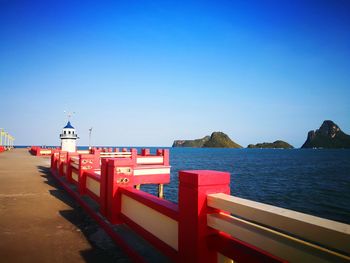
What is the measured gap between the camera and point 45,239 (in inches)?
210

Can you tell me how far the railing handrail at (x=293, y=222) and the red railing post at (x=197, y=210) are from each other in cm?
12

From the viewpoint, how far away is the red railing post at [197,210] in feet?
10.5

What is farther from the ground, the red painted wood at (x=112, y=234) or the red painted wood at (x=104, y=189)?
the red painted wood at (x=104, y=189)

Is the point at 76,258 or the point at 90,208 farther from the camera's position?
the point at 90,208

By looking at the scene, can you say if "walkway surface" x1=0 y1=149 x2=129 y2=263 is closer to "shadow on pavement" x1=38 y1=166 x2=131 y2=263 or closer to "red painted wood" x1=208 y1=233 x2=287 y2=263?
"shadow on pavement" x1=38 y1=166 x2=131 y2=263

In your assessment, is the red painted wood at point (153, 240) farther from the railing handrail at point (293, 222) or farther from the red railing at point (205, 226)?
the railing handrail at point (293, 222)

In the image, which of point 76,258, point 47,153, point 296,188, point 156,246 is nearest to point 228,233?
point 156,246

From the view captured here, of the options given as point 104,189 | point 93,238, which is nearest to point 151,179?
point 104,189

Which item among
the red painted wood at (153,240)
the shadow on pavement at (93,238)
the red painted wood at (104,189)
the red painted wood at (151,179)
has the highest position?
the red painted wood at (104,189)

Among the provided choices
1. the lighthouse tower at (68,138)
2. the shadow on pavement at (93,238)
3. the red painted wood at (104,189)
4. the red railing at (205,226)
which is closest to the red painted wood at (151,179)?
the shadow on pavement at (93,238)

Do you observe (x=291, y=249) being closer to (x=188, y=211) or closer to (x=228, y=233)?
(x=228, y=233)

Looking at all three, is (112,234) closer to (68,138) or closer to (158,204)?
(158,204)

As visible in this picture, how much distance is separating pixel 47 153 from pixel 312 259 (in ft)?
142

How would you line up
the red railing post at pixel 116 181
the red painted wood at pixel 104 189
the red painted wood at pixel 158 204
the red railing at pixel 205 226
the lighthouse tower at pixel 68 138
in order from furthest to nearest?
1. the lighthouse tower at pixel 68 138
2. the red painted wood at pixel 104 189
3. the red railing post at pixel 116 181
4. the red painted wood at pixel 158 204
5. the red railing at pixel 205 226
